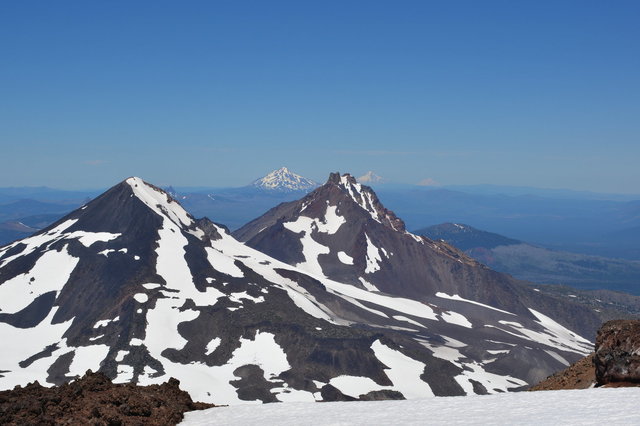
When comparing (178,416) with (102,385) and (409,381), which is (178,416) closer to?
(102,385)

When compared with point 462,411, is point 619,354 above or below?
above

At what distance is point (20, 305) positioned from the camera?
139875 mm

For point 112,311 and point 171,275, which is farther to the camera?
point 171,275

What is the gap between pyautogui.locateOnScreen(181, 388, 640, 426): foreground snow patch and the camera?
1886 cm

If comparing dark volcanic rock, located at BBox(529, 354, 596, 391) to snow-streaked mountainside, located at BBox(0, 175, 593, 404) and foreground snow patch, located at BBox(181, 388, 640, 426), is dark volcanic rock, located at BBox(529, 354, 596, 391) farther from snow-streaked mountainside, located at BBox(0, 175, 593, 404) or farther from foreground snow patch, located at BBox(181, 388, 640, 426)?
snow-streaked mountainside, located at BBox(0, 175, 593, 404)

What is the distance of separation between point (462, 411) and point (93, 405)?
46.2 ft

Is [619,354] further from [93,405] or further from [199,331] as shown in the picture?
[199,331]

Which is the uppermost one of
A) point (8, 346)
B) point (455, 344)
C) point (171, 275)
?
point (171, 275)

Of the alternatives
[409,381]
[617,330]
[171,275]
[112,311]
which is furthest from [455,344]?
[617,330]

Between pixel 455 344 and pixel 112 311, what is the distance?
103370mm

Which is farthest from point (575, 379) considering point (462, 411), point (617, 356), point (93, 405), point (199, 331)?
point (199, 331)

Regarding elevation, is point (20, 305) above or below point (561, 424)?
below

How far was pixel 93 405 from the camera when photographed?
71.1ft

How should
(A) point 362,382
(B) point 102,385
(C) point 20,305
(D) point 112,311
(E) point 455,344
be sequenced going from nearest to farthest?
1. (B) point 102,385
2. (A) point 362,382
3. (D) point 112,311
4. (C) point 20,305
5. (E) point 455,344
